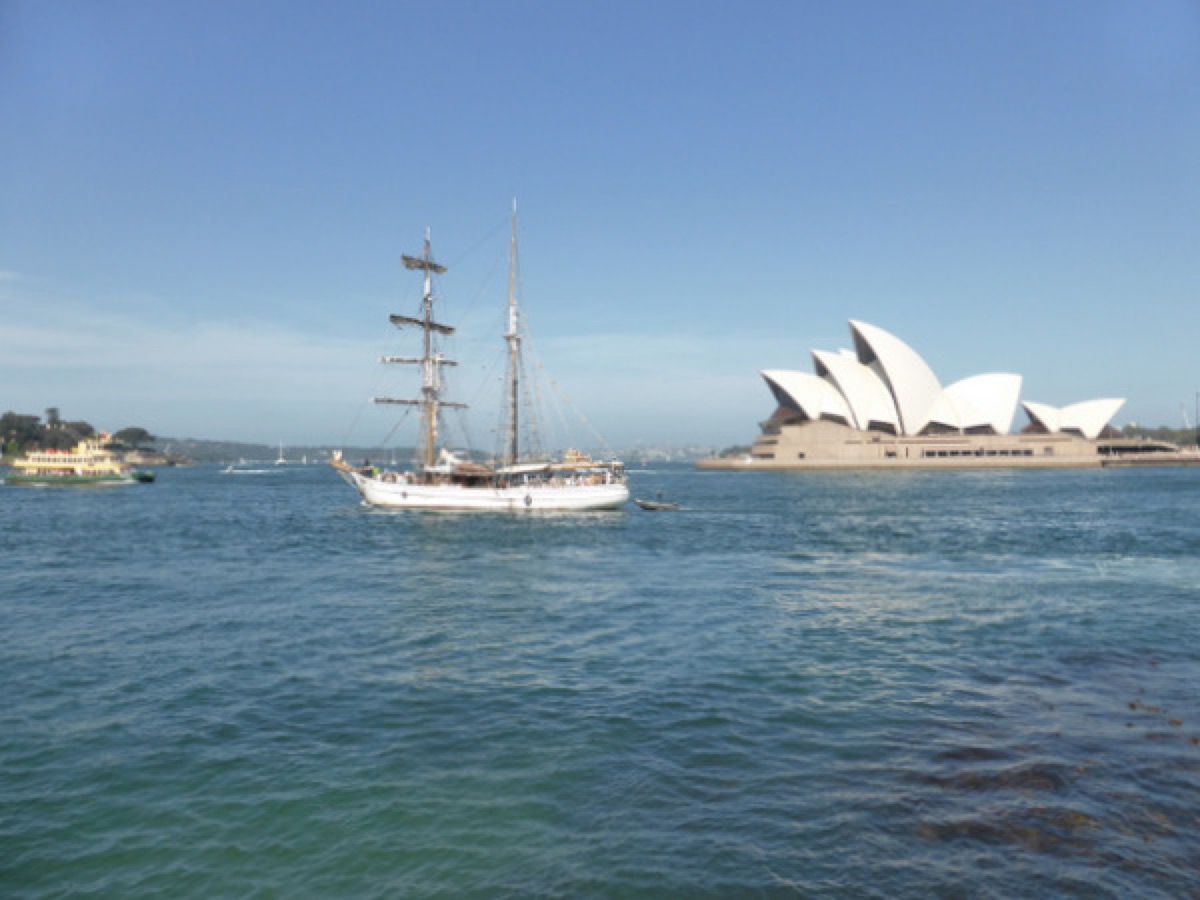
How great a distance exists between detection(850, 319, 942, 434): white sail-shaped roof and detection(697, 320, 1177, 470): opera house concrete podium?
166 millimetres

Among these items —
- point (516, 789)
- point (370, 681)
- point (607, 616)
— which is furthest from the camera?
point (607, 616)

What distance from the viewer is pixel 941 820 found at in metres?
6.84

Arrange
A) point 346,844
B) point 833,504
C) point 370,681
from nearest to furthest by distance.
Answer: point 346,844 < point 370,681 < point 833,504

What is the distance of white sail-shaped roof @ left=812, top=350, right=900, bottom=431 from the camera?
112 m

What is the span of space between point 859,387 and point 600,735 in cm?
11397

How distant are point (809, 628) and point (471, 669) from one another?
741 cm

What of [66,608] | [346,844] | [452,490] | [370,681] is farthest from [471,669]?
[452,490]

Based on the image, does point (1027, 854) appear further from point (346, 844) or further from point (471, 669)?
point (471, 669)

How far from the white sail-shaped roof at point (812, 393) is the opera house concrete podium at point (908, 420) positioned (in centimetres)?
16

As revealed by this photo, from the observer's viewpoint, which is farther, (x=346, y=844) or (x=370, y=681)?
(x=370, y=681)

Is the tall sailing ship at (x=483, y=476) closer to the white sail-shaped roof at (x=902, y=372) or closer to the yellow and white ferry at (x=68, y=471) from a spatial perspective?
the yellow and white ferry at (x=68, y=471)

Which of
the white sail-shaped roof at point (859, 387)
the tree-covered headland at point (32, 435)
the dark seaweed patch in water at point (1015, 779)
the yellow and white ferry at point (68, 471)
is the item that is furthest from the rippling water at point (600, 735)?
the tree-covered headland at point (32, 435)

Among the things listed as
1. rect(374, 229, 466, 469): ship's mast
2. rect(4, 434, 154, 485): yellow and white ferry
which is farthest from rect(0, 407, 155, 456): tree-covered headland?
rect(374, 229, 466, 469): ship's mast

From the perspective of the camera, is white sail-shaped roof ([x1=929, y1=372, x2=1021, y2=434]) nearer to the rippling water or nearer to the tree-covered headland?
the rippling water
